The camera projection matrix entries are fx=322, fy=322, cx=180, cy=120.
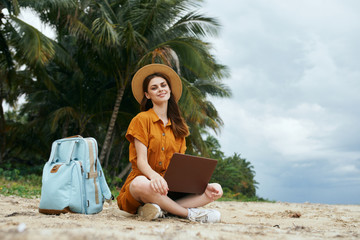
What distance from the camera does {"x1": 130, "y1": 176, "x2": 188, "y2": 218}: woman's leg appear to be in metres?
2.53

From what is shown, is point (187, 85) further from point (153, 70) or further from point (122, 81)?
point (153, 70)

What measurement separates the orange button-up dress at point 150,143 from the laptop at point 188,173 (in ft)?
0.79

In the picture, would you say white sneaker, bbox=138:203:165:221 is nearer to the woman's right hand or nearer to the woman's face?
the woman's right hand

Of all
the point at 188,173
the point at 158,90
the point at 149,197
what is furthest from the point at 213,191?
the point at 158,90

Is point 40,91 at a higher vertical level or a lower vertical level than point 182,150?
higher

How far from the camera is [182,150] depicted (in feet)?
9.81

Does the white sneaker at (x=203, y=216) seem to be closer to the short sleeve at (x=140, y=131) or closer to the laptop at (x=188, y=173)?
the laptop at (x=188, y=173)

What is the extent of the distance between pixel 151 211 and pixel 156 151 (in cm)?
50

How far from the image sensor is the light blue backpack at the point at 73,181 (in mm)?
2783

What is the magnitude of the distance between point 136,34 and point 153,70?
6579 millimetres

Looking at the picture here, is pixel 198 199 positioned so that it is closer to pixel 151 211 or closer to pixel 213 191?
pixel 213 191

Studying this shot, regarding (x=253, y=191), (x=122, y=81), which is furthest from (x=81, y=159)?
(x=253, y=191)

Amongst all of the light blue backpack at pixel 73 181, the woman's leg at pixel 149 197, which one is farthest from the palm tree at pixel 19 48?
the woman's leg at pixel 149 197

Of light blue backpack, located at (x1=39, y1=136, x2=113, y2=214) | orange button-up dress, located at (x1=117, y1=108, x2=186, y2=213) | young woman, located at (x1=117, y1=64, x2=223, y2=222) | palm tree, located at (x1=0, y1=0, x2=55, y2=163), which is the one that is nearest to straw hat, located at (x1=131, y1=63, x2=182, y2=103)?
young woman, located at (x1=117, y1=64, x2=223, y2=222)
